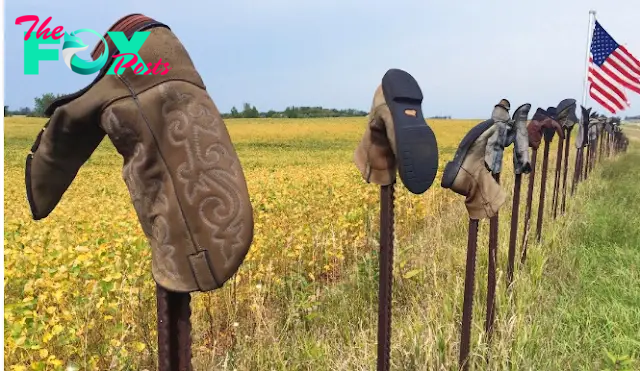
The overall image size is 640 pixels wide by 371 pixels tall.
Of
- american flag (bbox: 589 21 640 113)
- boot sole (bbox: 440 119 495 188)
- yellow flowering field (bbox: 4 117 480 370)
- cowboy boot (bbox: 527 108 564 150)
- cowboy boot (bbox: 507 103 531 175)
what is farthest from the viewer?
american flag (bbox: 589 21 640 113)

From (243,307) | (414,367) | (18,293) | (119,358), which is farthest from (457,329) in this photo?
(18,293)

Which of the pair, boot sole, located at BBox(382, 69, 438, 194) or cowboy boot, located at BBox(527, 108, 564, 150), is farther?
cowboy boot, located at BBox(527, 108, 564, 150)

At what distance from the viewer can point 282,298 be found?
151 inches

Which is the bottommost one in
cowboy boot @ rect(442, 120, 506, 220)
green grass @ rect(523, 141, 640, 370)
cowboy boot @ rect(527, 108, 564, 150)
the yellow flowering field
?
green grass @ rect(523, 141, 640, 370)

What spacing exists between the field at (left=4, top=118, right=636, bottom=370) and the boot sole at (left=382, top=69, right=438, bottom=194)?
4.23 feet

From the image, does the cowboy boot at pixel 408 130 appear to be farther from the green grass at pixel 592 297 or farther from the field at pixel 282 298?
the green grass at pixel 592 297

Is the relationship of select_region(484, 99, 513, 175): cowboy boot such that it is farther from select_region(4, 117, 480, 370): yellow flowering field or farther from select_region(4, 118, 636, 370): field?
select_region(4, 117, 480, 370): yellow flowering field

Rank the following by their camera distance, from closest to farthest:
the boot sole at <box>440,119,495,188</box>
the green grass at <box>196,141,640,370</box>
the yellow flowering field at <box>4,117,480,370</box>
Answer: the boot sole at <box>440,119,495,188</box> < the yellow flowering field at <box>4,117,480,370</box> < the green grass at <box>196,141,640,370</box>

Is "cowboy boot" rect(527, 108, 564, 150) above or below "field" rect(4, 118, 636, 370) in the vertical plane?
above

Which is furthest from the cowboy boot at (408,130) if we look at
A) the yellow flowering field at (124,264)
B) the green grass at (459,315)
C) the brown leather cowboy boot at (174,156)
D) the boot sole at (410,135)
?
the yellow flowering field at (124,264)

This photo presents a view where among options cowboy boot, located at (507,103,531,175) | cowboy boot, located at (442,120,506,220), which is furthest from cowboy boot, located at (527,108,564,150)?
cowboy boot, located at (442,120,506,220)

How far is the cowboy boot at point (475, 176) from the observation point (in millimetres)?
2381

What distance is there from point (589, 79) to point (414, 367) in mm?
8131

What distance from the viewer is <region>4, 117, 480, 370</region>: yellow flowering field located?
2.59 meters
